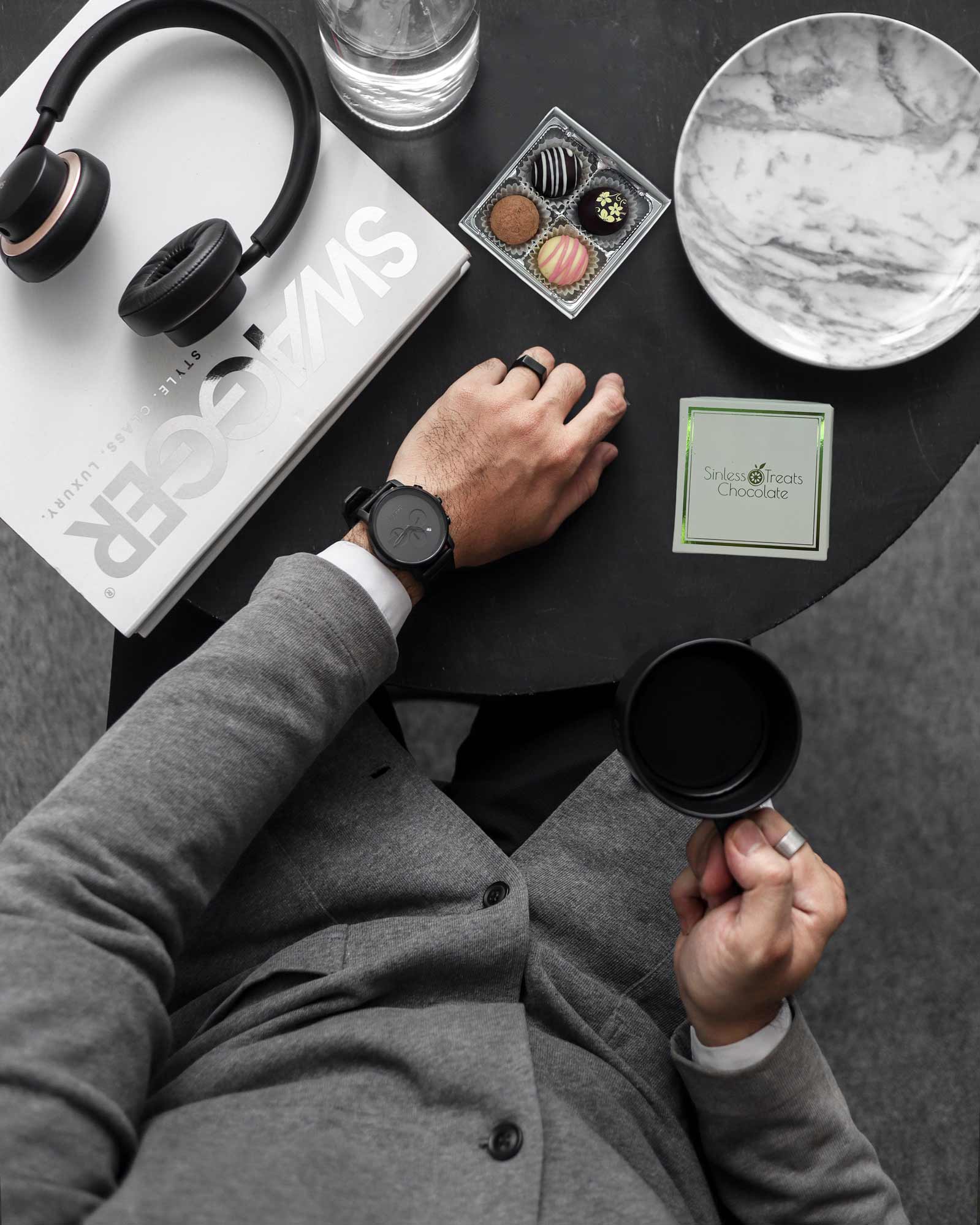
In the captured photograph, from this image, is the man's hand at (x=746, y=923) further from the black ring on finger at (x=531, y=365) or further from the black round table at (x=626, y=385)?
the black ring on finger at (x=531, y=365)

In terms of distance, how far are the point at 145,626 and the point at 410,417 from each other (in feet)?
0.93

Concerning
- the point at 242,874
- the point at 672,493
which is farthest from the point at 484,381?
the point at 242,874

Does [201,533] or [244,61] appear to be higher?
[244,61]

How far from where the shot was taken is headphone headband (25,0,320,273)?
782 mm

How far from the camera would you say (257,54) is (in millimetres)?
805

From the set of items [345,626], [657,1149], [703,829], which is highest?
[345,626]

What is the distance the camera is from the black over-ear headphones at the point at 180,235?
29.7 inches

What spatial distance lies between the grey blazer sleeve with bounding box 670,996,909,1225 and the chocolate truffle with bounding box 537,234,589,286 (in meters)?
0.62

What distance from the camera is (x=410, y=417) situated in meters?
0.85

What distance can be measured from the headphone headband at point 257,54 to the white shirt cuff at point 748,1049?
0.72 m

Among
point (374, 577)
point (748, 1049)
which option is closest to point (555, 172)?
point (374, 577)

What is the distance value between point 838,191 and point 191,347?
55cm

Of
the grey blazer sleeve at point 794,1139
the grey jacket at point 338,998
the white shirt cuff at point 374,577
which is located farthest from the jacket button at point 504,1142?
the white shirt cuff at point 374,577

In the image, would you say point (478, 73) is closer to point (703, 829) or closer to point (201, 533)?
point (201, 533)
